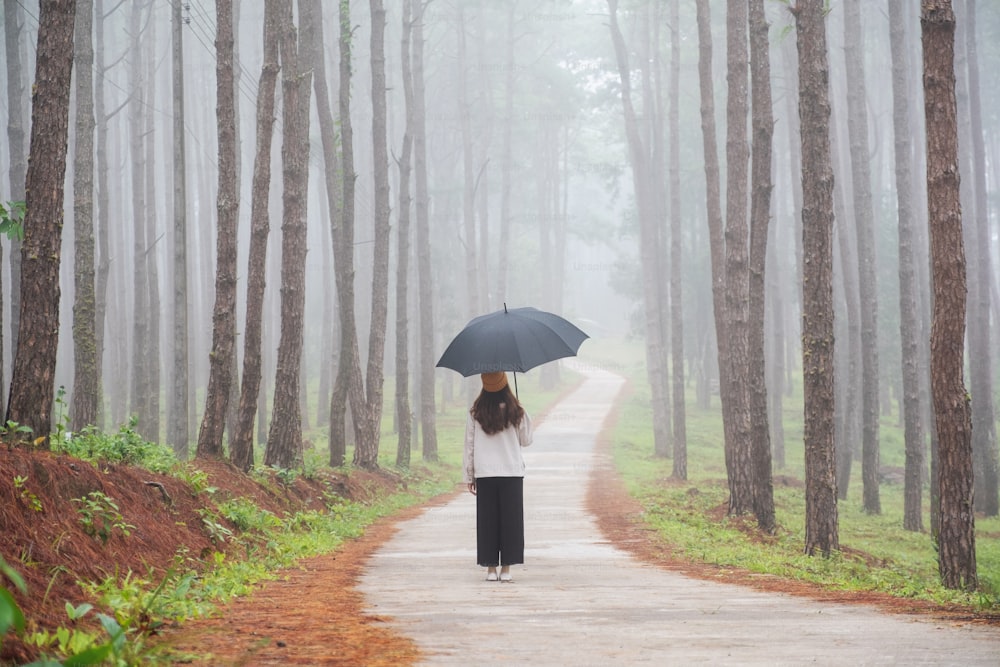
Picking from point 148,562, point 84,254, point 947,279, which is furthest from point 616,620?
point 84,254

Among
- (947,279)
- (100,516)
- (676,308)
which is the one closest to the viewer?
(100,516)

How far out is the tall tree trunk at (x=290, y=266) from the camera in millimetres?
15805

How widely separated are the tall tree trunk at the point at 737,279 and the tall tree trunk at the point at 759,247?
17.2 inches

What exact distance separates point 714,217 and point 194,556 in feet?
42.1

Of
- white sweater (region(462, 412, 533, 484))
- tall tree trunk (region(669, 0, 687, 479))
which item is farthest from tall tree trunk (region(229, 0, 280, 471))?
tall tree trunk (region(669, 0, 687, 479))

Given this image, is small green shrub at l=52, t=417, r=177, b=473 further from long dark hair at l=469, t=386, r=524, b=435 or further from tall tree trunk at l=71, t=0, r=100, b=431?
tall tree trunk at l=71, t=0, r=100, b=431

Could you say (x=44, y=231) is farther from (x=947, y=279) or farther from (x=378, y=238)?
(x=378, y=238)

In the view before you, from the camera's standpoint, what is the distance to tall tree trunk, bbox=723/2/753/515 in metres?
15.7

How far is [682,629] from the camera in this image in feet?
18.5

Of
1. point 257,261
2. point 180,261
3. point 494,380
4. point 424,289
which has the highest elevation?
point 424,289

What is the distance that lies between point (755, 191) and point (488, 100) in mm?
33965

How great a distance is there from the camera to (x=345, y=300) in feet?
66.2

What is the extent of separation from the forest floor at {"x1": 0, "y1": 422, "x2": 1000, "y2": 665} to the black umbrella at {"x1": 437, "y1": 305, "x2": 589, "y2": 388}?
2.07m

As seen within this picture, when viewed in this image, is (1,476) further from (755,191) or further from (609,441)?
(609,441)
